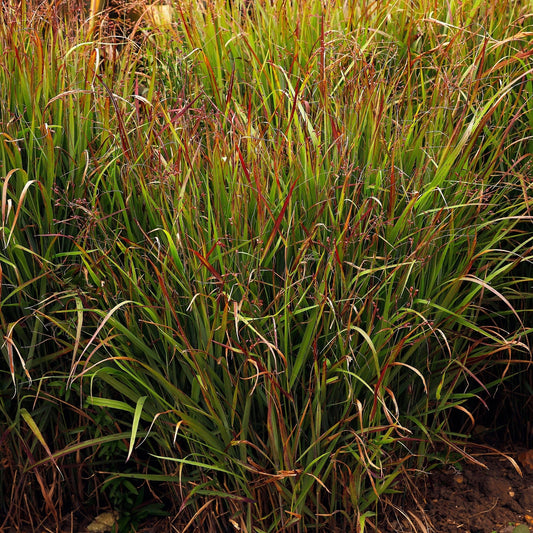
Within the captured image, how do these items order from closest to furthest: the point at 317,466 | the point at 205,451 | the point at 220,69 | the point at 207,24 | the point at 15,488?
the point at 317,466 < the point at 205,451 < the point at 15,488 < the point at 220,69 < the point at 207,24

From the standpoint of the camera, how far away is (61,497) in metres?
1.91

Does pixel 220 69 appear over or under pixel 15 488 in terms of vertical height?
over

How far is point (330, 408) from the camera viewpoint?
1712 mm

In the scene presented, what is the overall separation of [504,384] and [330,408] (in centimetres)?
72

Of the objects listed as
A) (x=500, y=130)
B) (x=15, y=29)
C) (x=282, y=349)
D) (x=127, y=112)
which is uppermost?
(x=15, y=29)

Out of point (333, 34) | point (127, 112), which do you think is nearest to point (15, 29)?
point (127, 112)

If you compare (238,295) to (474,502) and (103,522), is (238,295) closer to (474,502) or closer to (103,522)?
(103,522)

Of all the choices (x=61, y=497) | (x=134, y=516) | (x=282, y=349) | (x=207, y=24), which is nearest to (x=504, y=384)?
(x=282, y=349)

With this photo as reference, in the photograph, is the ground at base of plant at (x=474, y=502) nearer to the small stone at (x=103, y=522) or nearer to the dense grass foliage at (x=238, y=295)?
the dense grass foliage at (x=238, y=295)

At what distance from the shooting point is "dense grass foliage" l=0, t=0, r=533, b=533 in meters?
1.57

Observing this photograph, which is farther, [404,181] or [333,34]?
[333,34]

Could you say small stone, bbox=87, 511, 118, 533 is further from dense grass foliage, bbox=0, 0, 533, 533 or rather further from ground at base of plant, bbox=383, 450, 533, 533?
ground at base of plant, bbox=383, 450, 533, 533

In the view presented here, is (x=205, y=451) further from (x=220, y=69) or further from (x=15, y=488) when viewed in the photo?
(x=220, y=69)

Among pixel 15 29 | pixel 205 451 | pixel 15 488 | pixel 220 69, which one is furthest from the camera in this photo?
pixel 220 69
